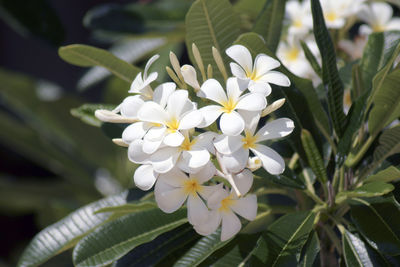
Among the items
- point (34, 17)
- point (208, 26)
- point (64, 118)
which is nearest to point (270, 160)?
point (208, 26)

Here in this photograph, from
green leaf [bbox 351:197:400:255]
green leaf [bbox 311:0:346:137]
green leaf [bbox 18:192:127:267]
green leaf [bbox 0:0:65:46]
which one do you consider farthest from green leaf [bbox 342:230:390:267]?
green leaf [bbox 0:0:65:46]

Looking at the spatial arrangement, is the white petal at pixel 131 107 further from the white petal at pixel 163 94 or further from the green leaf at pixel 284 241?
the green leaf at pixel 284 241

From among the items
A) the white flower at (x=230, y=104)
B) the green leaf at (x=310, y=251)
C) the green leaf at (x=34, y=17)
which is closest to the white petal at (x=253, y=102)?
the white flower at (x=230, y=104)

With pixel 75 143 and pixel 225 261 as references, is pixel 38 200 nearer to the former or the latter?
pixel 75 143

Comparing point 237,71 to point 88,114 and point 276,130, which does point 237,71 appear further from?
point 88,114

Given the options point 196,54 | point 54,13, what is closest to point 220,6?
point 196,54

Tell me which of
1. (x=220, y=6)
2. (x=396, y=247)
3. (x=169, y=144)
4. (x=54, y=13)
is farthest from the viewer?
(x=54, y=13)
